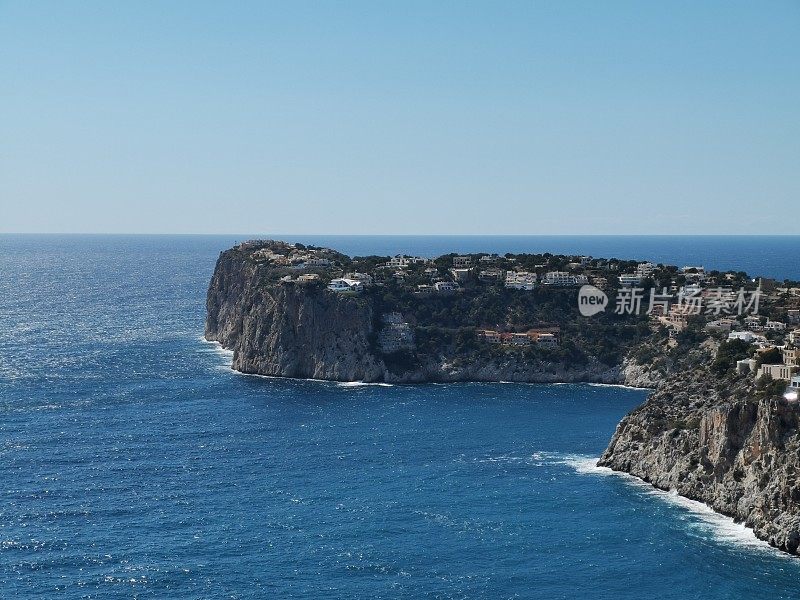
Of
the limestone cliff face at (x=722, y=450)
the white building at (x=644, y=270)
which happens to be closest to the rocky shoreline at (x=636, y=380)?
the limestone cliff face at (x=722, y=450)

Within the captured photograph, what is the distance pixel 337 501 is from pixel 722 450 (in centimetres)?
2302

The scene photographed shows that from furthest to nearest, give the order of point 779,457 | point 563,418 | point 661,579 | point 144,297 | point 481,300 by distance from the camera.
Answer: point 144,297 → point 481,300 → point 563,418 → point 779,457 → point 661,579

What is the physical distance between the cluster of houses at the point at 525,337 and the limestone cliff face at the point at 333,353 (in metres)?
3.44

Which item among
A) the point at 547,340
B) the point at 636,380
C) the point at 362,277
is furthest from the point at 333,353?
the point at 636,380

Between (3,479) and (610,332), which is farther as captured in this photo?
(610,332)

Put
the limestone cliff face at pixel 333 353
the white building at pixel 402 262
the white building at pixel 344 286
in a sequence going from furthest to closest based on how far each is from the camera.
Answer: the white building at pixel 402 262 < the white building at pixel 344 286 < the limestone cliff face at pixel 333 353

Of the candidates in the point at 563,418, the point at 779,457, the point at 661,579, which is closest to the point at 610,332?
the point at 563,418

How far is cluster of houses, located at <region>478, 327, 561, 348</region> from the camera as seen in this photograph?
11444 cm

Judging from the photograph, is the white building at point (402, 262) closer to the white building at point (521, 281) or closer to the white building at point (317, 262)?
the white building at point (317, 262)

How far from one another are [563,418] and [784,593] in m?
40.2

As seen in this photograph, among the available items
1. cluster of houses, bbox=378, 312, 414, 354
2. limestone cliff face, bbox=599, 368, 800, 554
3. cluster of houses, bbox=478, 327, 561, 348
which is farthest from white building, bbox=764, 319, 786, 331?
cluster of houses, bbox=378, 312, 414, 354

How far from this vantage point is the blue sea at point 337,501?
51.9 meters

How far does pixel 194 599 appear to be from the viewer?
1928 inches

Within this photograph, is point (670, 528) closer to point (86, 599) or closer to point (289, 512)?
point (289, 512)
